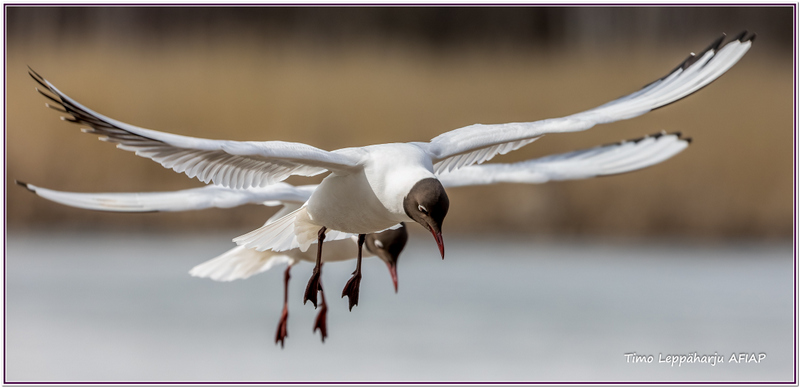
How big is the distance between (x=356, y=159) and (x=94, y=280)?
3611mm

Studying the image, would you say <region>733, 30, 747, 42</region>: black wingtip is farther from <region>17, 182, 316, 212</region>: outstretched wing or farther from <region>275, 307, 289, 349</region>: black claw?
<region>275, 307, 289, 349</region>: black claw

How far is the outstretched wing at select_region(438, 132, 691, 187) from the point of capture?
3.07m

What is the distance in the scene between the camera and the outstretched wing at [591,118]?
2.42m

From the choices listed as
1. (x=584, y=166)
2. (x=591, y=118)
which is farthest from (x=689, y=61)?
(x=584, y=166)

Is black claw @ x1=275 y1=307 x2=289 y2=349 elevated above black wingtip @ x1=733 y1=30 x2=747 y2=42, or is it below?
below

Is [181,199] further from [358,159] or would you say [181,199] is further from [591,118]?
[591,118]

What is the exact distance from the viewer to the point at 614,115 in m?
2.60

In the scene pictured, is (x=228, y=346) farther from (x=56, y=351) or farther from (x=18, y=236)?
(x=18, y=236)

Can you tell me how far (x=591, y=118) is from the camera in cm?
253

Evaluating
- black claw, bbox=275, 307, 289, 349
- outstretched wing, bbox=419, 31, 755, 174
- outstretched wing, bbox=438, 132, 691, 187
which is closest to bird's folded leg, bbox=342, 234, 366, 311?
outstretched wing, bbox=419, 31, 755, 174

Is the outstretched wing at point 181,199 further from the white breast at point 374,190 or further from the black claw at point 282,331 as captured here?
the black claw at point 282,331

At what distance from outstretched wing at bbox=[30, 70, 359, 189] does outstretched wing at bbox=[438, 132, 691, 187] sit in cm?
93

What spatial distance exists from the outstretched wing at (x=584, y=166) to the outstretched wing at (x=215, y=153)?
932mm

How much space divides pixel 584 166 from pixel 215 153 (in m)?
1.57
